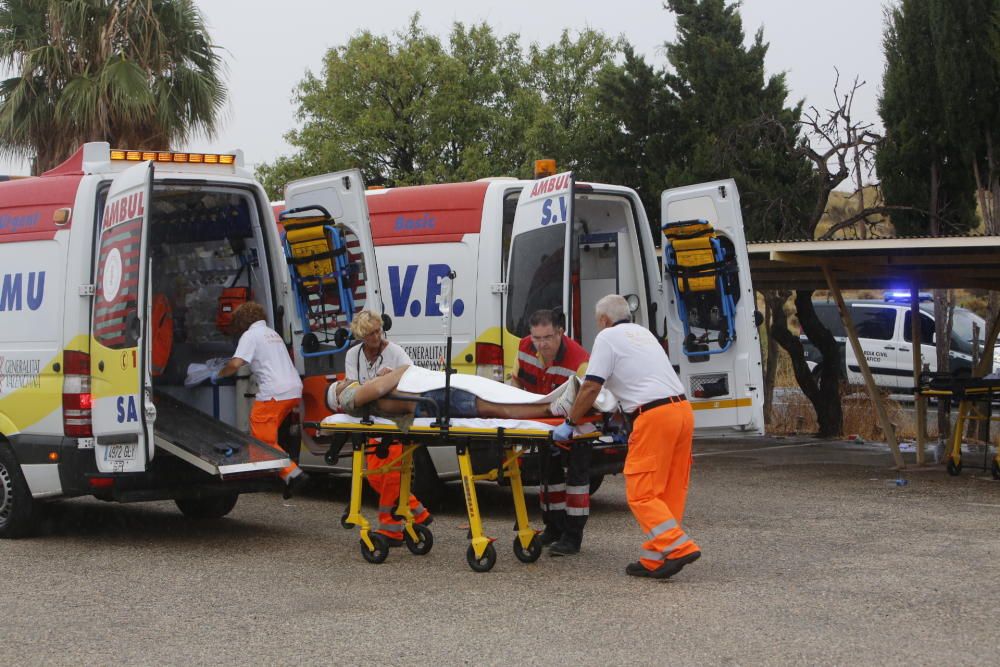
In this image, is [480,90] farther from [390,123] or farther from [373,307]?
[373,307]

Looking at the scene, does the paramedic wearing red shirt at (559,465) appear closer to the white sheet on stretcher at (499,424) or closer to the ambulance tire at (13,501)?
the white sheet on stretcher at (499,424)

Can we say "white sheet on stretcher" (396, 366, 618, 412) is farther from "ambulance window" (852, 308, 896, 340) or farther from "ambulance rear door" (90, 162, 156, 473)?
"ambulance window" (852, 308, 896, 340)

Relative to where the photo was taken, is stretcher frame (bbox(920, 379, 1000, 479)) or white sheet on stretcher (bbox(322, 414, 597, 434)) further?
stretcher frame (bbox(920, 379, 1000, 479))

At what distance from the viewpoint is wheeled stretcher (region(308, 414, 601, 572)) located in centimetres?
738

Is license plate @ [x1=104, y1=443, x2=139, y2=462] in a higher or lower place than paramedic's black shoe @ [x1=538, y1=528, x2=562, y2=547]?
higher

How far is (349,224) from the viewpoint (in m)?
9.65

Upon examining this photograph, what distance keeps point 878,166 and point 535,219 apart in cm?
989

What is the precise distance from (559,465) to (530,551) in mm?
578

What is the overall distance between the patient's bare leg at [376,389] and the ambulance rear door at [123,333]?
1.21 m

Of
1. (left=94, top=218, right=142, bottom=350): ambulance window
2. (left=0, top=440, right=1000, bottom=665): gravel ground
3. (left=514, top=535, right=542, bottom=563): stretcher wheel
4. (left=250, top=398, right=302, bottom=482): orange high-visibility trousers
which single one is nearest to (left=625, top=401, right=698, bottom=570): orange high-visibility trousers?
(left=0, top=440, right=1000, bottom=665): gravel ground

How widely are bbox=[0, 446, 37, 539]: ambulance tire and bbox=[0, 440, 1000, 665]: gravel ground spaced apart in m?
0.11

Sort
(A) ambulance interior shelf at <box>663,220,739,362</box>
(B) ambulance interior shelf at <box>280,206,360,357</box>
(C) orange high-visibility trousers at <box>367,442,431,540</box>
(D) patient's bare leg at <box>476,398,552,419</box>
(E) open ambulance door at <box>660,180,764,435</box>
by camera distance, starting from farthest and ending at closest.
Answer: (A) ambulance interior shelf at <box>663,220,739,362</box>
(E) open ambulance door at <box>660,180,764,435</box>
(B) ambulance interior shelf at <box>280,206,360,357</box>
(C) orange high-visibility trousers at <box>367,442,431,540</box>
(D) patient's bare leg at <box>476,398,552,419</box>

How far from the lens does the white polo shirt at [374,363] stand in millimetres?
8336

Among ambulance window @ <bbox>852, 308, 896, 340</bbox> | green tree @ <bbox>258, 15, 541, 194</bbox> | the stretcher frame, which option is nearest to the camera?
the stretcher frame
